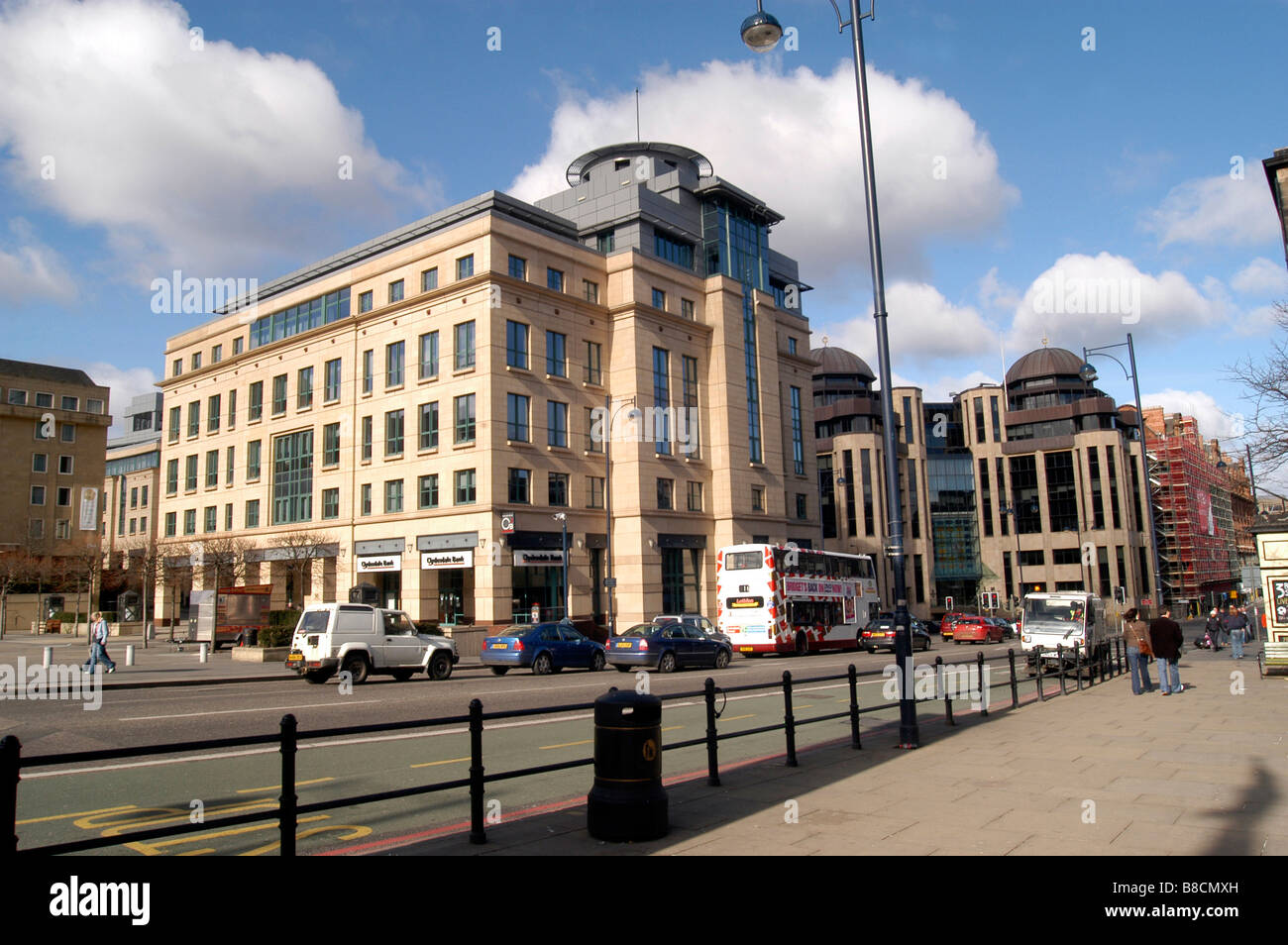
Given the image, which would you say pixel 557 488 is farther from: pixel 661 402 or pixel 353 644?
pixel 353 644

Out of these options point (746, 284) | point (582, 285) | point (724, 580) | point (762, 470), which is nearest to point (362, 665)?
point (724, 580)

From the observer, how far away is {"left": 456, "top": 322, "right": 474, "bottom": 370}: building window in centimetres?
4319

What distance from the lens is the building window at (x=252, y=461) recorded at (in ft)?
182

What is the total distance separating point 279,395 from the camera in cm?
5428

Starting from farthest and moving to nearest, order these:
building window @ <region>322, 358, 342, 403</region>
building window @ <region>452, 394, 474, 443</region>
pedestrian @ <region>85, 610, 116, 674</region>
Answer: building window @ <region>322, 358, 342, 403</region> → building window @ <region>452, 394, 474, 443</region> → pedestrian @ <region>85, 610, 116, 674</region>

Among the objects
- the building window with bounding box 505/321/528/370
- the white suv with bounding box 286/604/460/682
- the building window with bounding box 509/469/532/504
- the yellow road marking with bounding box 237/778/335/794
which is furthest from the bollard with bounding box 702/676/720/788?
the building window with bounding box 505/321/528/370

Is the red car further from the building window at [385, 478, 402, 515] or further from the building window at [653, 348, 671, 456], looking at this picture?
the building window at [385, 478, 402, 515]

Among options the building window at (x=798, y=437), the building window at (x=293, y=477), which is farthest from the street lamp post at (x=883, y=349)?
the building window at (x=798, y=437)

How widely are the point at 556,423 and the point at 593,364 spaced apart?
4.66m

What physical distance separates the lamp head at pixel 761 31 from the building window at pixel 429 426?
33.0m

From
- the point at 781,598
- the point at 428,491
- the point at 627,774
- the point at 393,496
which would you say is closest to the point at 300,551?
the point at 393,496

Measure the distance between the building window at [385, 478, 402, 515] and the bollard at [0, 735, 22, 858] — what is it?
42926 mm
